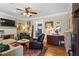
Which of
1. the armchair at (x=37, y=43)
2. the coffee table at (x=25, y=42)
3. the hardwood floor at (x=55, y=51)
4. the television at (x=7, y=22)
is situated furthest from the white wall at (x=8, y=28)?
the hardwood floor at (x=55, y=51)

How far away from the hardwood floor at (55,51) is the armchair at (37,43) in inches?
7.8

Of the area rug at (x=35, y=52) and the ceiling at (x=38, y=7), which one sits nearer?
the ceiling at (x=38, y=7)

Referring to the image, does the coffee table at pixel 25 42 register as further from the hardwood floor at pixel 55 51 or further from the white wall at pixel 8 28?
the hardwood floor at pixel 55 51

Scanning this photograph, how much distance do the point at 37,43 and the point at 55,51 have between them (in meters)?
0.47

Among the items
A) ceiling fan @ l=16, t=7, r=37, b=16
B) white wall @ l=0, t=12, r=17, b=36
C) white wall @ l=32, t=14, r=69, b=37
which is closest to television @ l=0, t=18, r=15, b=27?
white wall @ l=0, t=12, r=17, b=36

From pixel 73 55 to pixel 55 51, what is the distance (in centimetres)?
39

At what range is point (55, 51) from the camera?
114 inches

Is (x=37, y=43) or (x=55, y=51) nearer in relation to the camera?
(x=55, y=51)

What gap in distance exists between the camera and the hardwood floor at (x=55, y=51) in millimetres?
2822

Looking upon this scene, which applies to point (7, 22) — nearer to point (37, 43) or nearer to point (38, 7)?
point (38, 7)

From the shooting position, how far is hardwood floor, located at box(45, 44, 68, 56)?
2822mm

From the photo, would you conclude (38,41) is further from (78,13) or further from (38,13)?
(78,13)

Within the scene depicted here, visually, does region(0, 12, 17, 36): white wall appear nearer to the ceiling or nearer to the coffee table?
the ceiling

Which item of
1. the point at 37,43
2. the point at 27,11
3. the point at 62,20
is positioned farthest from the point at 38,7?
the point at 37,43
